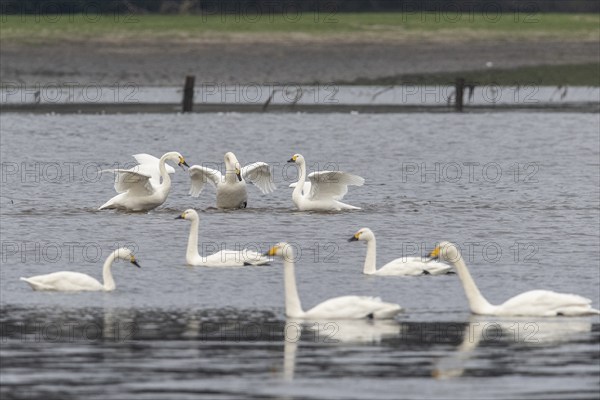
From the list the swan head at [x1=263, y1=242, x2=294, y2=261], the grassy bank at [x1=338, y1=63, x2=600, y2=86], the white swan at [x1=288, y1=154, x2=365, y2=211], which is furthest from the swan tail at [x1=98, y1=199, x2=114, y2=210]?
the grassy bank at [x1=338, y1=63, x2=600, y2=86]

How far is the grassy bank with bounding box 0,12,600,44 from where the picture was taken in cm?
5284

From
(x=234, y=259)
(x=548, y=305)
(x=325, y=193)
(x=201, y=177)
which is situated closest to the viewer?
(x=548, y=305)

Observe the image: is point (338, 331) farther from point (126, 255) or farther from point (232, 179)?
point (232, 179)

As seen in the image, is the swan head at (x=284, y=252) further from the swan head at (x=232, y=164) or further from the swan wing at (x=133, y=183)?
the swan head at (x=232, y=164)

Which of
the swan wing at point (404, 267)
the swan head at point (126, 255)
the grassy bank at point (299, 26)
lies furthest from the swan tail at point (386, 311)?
the grassy bank at point (299, 26)

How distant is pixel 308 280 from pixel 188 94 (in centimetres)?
2657

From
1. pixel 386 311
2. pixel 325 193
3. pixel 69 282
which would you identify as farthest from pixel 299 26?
pixel 386 311

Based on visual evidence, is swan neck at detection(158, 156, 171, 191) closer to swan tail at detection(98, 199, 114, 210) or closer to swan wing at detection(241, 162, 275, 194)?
swan tail at detection(98, 199, 114, 210)

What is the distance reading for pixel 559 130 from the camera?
38.1m

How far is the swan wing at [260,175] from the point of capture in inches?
924

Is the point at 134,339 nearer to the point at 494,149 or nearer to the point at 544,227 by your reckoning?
the point at 544,227

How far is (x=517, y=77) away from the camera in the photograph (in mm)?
48062

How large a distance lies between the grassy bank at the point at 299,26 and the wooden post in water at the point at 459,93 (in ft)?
29.0

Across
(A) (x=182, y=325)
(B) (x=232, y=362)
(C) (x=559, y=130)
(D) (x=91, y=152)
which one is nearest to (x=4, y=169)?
(D) (x=91, y=152)
